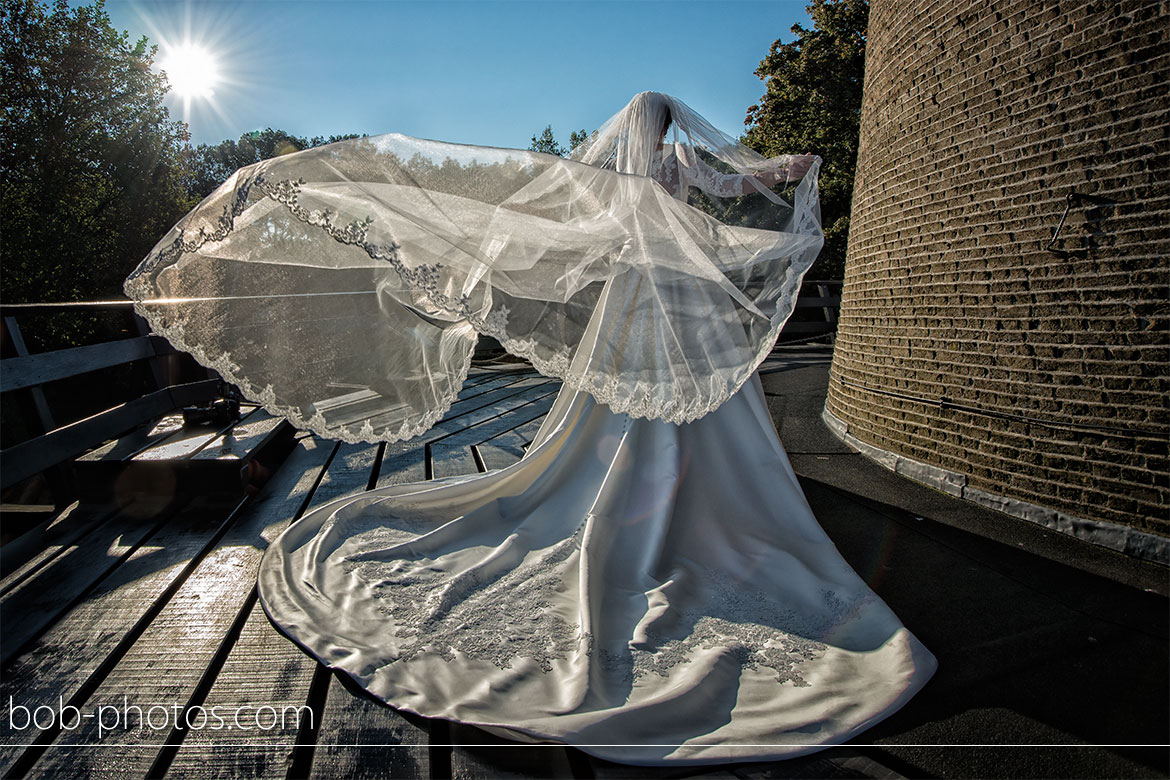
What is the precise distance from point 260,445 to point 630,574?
2.85 meters

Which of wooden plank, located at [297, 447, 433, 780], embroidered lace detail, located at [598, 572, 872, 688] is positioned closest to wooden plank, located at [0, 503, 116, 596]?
wooden plank, located at [297, 447, 433, 780]

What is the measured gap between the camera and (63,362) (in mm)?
3617

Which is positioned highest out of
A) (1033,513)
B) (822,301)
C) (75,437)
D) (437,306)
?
(437,306)

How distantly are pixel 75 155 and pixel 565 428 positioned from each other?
18.5 metres

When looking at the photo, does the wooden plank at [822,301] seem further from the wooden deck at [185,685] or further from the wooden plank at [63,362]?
the wooden deck at [185,685]

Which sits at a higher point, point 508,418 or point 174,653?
point 508,418

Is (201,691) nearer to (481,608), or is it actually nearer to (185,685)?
(185,685)

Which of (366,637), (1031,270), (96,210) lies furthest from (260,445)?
(96,210)

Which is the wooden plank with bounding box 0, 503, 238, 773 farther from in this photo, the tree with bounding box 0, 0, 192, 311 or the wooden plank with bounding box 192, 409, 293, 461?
the tree with bounding box 0, 0, 192, 311

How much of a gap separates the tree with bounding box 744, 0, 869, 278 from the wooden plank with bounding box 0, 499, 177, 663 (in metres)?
17.5

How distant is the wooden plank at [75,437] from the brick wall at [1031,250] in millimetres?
5597

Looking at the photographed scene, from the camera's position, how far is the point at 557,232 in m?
2.75

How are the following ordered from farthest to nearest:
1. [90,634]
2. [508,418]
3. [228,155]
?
[228,155]
[508,418]
[90,634]

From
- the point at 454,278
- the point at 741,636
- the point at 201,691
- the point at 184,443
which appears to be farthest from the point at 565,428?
the point at 184,443
